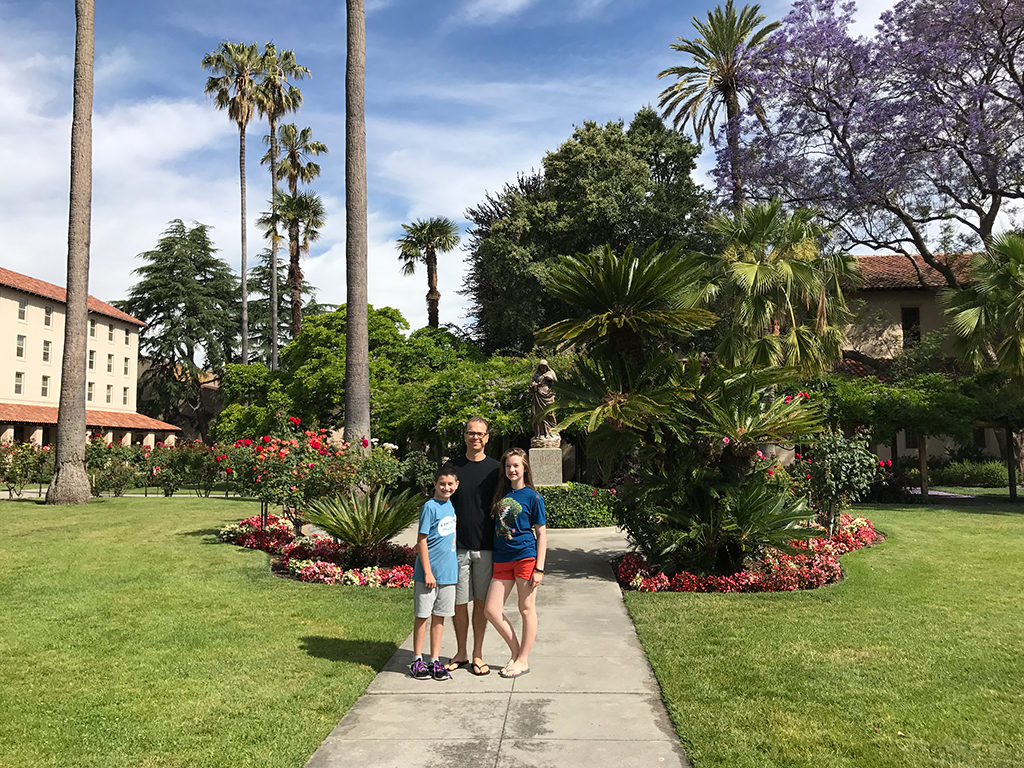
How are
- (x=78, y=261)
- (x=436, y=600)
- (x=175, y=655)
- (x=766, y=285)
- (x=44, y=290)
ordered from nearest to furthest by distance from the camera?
(x=436, y=600) < (x=175, y=655) < (x=766, y=285) < (x=78, y=261) < (x=44, y=290)

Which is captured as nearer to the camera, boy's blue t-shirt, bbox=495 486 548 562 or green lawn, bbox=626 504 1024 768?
green lawn, bbox=626 504 1024 768

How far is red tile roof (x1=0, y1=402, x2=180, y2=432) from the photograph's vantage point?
120ft

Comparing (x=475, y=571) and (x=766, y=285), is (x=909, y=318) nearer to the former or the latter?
(x=766, y=285)

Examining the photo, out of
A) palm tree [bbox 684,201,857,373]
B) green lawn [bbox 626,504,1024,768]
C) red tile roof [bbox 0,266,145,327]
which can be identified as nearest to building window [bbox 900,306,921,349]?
palm tree [bbox 684,201,857,373]

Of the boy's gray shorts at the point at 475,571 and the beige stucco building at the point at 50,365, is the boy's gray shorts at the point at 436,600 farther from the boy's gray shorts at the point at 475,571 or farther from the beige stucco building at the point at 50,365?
the beige stucco building at the point at 50,365

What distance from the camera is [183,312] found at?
166 ft

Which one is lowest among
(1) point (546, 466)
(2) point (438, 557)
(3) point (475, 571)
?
(3) point (475, 571)

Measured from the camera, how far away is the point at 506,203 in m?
31.7

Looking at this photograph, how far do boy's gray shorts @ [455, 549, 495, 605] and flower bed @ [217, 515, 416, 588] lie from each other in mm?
4169

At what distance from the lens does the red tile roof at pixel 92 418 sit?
3659 centimetres

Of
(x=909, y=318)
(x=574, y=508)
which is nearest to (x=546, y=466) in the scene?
(x=574, y=508)

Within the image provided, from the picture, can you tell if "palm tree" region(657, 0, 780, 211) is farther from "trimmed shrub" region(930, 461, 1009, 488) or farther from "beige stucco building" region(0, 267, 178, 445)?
"beige stucco building" region(0, 267, 178, 445)

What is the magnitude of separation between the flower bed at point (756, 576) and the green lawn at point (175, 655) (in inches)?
113

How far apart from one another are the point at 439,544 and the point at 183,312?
1987 inches
